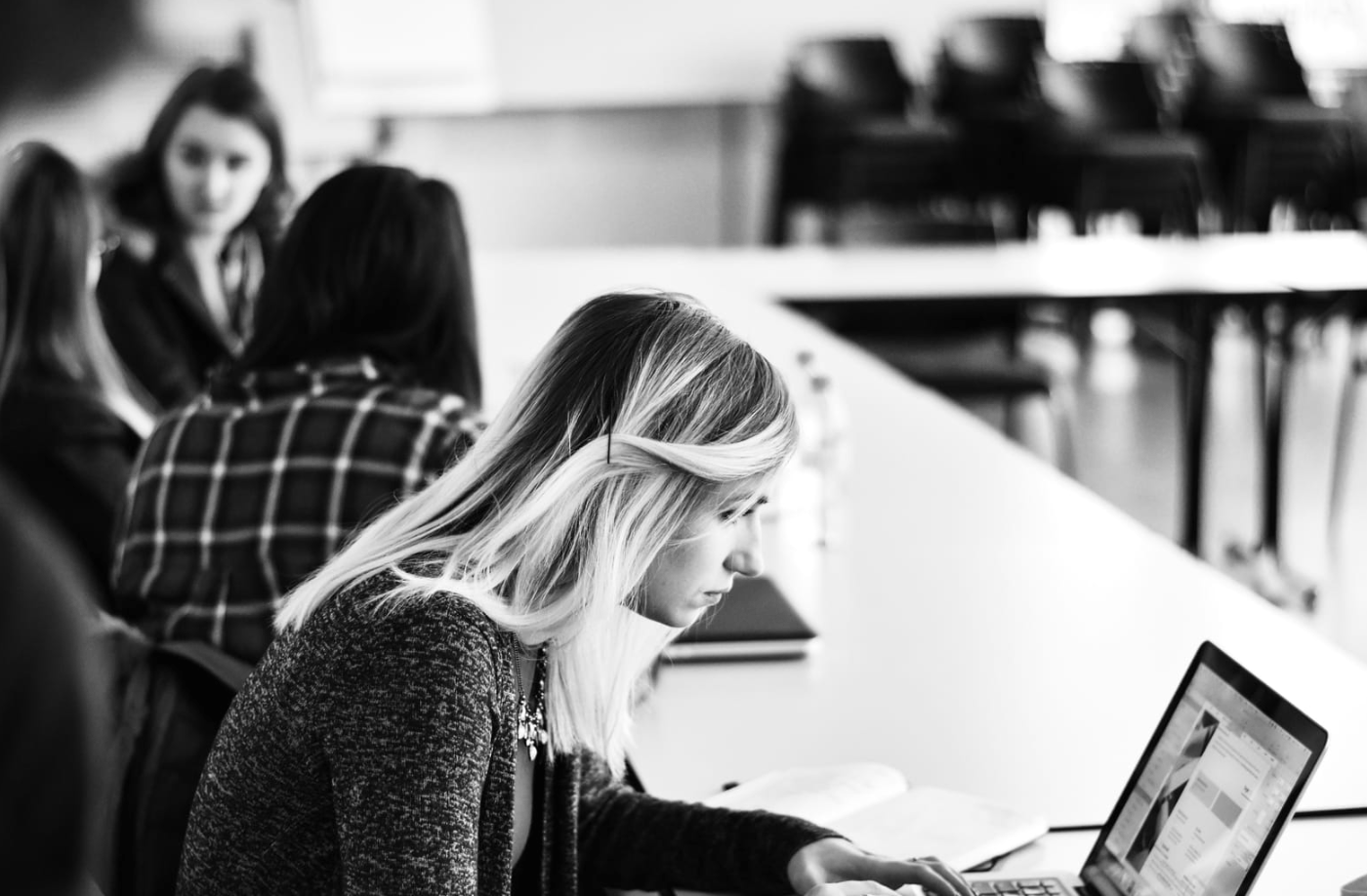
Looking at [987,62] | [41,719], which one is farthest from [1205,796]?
[987,62]

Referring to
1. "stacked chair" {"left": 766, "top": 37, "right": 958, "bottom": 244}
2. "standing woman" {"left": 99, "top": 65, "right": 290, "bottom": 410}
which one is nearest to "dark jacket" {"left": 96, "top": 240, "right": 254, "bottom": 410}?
"standing woman" {"left": 99, "top": 65, "right": 290, "bottom": 410}

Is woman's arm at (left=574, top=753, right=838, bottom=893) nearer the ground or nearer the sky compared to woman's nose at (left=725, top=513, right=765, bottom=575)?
nearer the ground

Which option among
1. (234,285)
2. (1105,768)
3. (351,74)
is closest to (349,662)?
(1105,768)

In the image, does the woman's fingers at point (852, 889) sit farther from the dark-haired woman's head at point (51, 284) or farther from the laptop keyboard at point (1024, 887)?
the dark-haired woman's head at point (51, 284)

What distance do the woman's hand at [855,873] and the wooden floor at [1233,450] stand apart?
2.66m

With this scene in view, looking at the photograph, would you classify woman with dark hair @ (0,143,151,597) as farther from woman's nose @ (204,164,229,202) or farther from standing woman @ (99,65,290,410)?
woman's nose @ (204,164,229,202)

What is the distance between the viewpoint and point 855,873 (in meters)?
1.24

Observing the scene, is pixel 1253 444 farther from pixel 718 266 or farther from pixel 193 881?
pixel 193 881

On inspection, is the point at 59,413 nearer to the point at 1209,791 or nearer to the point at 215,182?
the point at 215,182

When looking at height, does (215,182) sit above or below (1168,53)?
above

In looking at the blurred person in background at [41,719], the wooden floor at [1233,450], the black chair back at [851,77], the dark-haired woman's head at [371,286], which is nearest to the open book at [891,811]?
the dark-haired woman's head at [371,286]

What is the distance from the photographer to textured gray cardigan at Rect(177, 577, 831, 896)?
107 centimetres

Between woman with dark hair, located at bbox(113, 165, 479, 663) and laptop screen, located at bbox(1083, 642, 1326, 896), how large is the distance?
2.78 feet

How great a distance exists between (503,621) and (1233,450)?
15.6 feet
